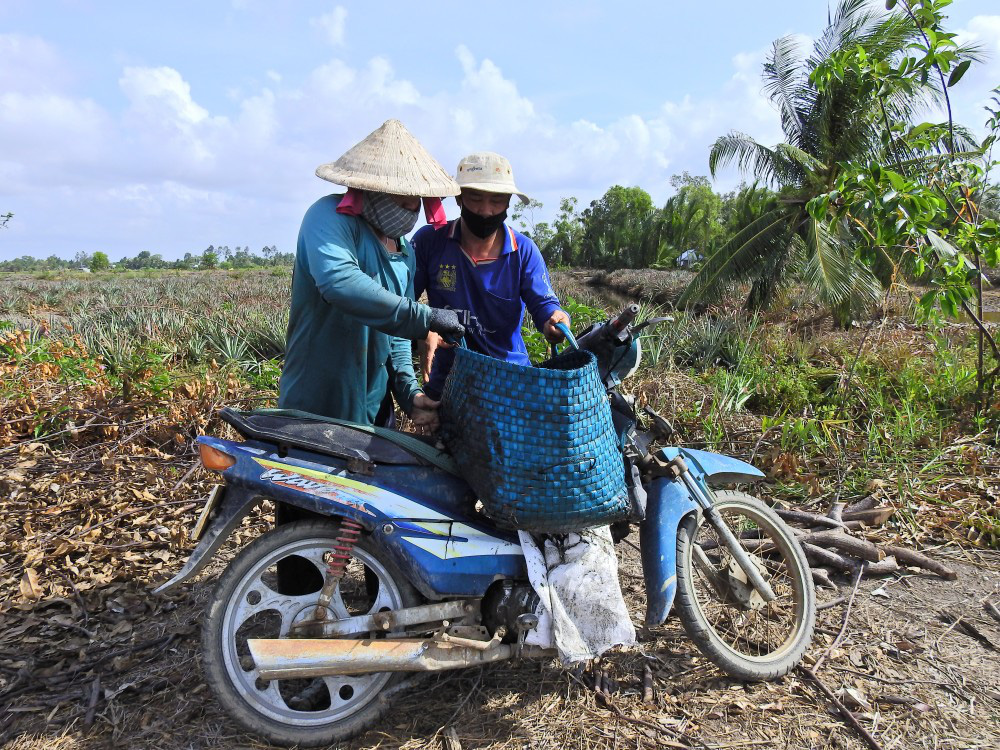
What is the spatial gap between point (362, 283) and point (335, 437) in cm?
55

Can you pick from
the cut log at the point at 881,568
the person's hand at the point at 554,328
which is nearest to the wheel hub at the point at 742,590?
the cut log at the point at 881,568

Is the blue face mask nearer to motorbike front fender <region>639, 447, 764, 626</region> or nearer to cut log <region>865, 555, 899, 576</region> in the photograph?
motorbike front fender <region>639, 447, 764, 626</region>

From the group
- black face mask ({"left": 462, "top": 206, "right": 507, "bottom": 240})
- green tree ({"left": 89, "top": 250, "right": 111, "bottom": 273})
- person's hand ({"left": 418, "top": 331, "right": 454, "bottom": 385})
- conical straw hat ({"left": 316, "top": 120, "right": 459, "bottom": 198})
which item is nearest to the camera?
conical straw hat ({"left": 316, "top": 120, "right": 459, "bottom": 198})

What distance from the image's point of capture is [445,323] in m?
2.33

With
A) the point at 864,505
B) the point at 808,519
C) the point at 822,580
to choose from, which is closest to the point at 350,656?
the point at 822,580

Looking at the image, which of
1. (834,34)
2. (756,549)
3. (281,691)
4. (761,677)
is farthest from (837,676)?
(834,34)

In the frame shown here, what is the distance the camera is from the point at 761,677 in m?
2.61

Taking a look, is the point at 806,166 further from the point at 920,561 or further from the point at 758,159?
the point at 920,561

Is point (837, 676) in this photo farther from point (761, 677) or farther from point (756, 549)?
point (756, 549)

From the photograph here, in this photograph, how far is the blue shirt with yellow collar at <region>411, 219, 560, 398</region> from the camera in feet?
10.4

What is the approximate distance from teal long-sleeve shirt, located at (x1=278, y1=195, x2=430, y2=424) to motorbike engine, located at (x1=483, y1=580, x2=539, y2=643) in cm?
79

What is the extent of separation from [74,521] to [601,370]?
3.21m

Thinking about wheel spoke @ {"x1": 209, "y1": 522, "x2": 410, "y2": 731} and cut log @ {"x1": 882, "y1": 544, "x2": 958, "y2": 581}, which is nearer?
wheel spoke @ {"x1": 209, "y1": 522, "x2": 410, "y2": 731}

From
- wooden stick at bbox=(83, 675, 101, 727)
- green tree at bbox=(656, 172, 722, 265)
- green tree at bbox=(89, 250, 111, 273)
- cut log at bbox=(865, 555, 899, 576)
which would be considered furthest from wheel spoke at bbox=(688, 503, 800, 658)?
A: green tree at bbox=(89, 250, 111, 273)
